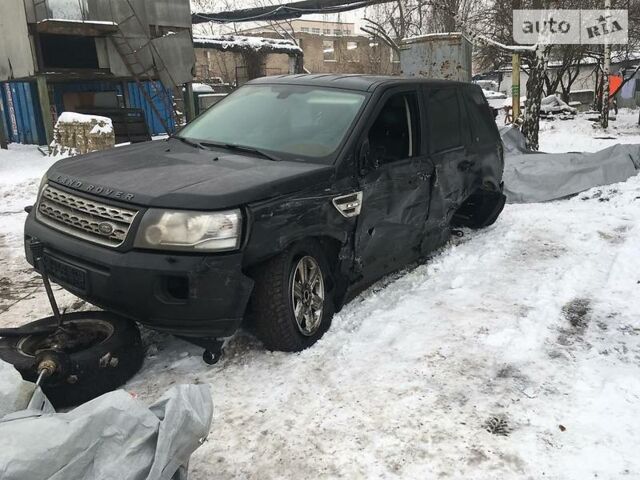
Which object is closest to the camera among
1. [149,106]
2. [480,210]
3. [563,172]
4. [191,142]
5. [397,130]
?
[191,142]

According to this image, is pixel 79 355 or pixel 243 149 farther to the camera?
pixel 243 149

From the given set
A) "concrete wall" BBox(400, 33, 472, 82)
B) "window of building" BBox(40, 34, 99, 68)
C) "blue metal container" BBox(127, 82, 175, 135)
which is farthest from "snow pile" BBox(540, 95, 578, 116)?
"window of building" BBox(40, 34, 99, 68)

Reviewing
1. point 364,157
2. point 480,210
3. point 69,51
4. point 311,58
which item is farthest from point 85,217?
point 311,58

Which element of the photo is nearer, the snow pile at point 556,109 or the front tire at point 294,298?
the front tire at point 294,298

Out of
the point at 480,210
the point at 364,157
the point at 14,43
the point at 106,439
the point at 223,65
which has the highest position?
the point at 223,65

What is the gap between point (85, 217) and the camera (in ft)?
10.2

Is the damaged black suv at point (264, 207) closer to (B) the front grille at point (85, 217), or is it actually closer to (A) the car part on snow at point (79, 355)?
(B) the front grille at point (85, 217)

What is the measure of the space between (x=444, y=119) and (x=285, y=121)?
1.80 meters

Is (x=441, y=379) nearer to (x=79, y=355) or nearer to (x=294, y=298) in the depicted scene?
(x=294, y=298)

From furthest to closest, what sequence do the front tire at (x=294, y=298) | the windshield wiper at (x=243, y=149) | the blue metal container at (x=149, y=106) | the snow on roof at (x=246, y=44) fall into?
the snow on roof at (x=246, y=44)
the blue metal container at (x=149, y=106)
the windshield wiper at (x=243, y=149)
the front tire at (x=294, y=298)

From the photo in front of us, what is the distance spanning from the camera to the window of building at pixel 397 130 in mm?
4191

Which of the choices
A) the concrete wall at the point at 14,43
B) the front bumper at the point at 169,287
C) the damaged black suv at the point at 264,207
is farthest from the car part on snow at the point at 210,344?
the concrete wall at the point at 14,43

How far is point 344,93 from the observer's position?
4.28 meters

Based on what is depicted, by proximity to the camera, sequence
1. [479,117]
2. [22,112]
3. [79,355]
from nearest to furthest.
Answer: [79,355]
[479,117]
[22,112]
